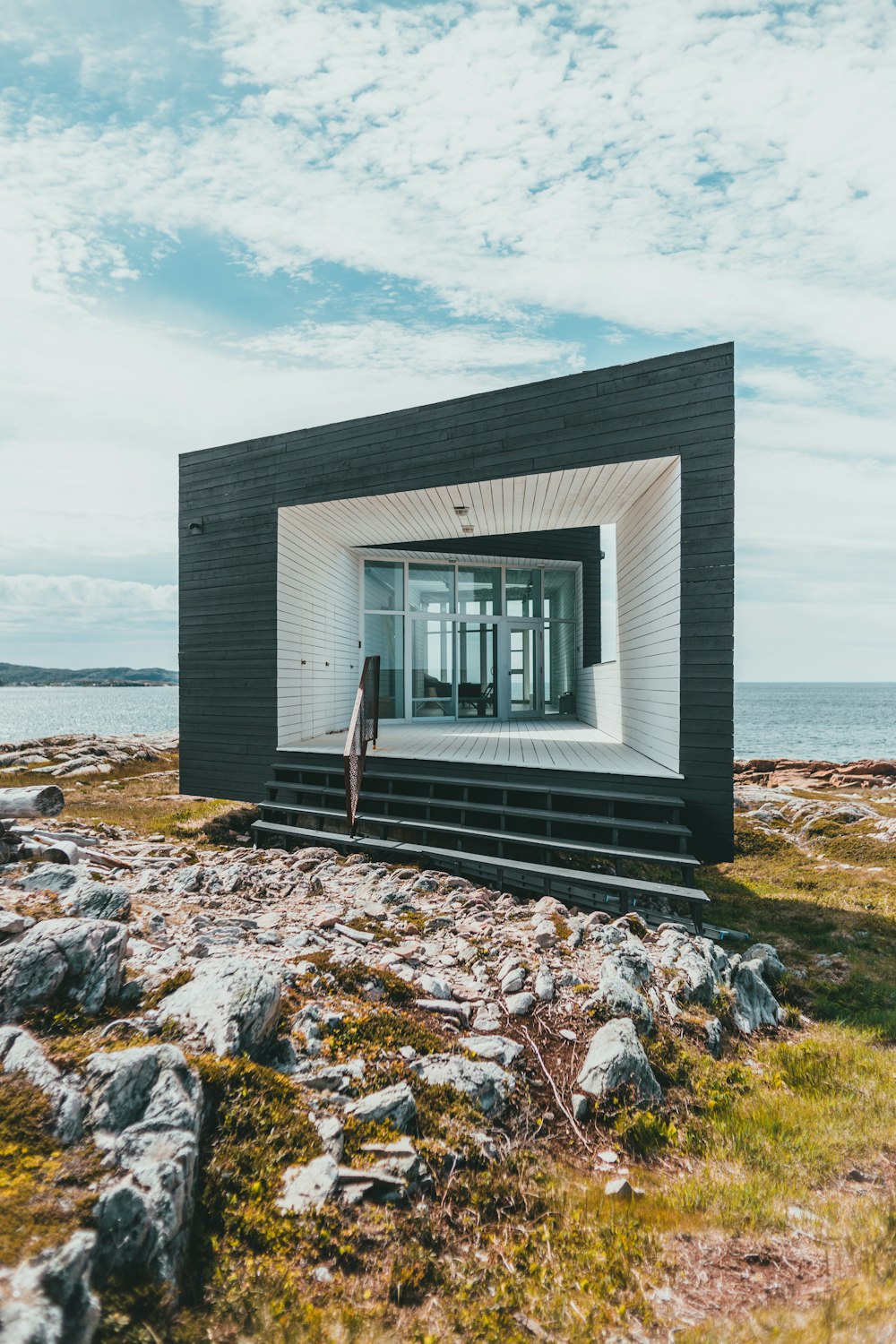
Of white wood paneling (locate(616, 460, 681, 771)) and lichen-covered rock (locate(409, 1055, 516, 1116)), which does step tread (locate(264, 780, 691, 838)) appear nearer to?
white wood paneling (locate(616, 460, 681, 771))

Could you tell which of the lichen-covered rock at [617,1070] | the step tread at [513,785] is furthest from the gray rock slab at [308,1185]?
the step tread at [513,785]

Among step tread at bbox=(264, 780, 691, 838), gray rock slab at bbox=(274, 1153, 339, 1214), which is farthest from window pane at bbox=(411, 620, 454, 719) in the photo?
gray rock slab at bbox=(274, 1153, 339, 1214)

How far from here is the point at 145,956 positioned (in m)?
2.88

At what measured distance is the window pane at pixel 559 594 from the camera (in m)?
12.3

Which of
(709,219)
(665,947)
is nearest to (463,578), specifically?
(709,219)

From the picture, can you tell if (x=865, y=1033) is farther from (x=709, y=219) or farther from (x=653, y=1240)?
(x=709, y=219)

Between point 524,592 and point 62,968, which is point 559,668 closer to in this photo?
point 524,592

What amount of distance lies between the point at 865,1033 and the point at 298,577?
23.2 ft

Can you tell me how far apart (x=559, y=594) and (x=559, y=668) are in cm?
145

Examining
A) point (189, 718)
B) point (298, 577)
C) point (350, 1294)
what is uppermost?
point (298, 577)

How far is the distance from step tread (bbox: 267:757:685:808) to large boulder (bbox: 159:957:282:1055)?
378cm

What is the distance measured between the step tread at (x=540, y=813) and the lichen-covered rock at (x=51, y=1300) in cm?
460

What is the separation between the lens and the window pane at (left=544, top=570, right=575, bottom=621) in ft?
40.2

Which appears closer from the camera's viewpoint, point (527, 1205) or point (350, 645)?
point (527, 1205)
